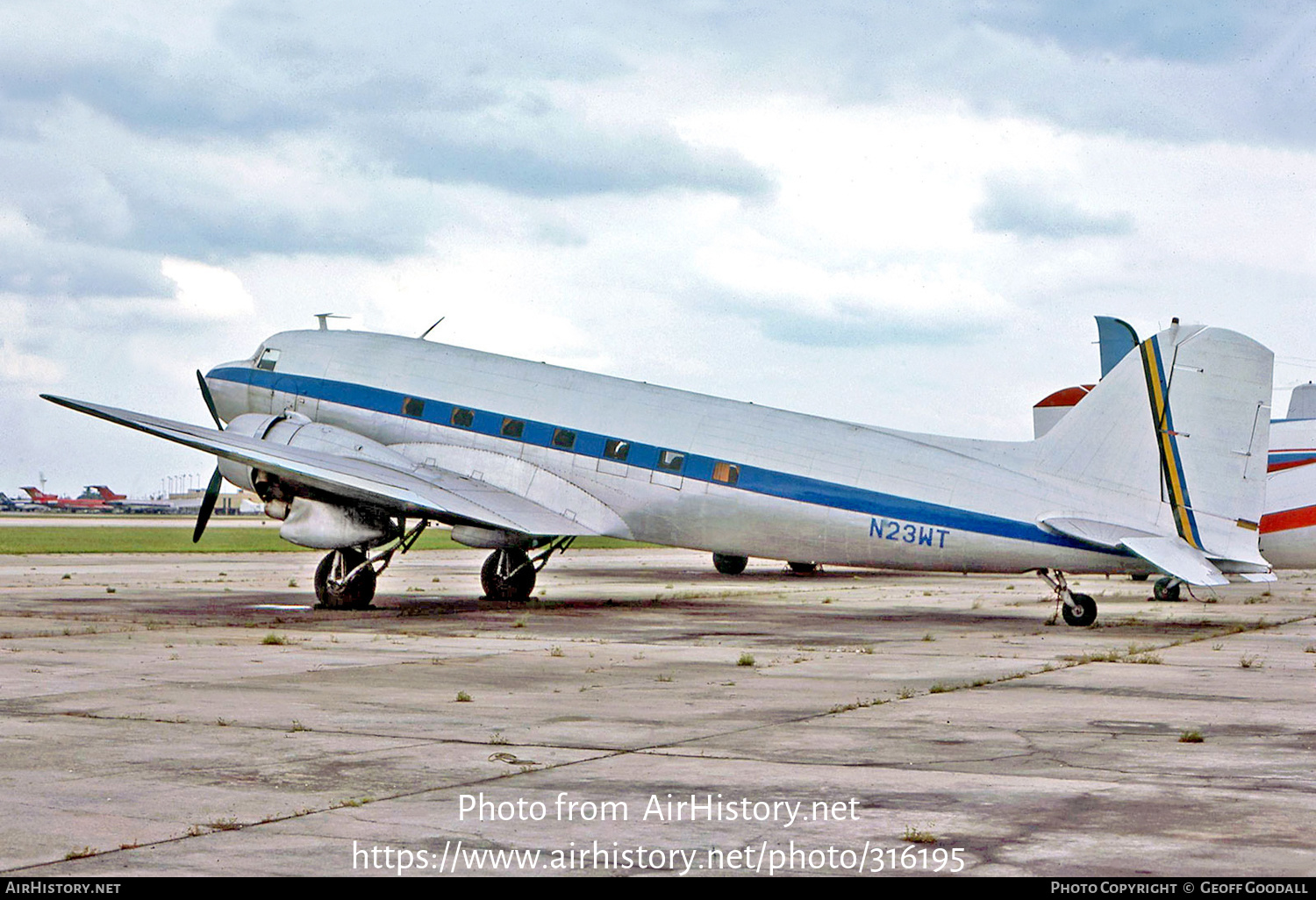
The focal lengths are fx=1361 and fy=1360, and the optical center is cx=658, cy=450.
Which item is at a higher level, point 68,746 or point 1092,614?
point 1092,614

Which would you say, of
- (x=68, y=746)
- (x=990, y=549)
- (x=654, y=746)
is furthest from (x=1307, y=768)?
(x=990, y=549)

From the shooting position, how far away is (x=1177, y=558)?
2148 centimetres

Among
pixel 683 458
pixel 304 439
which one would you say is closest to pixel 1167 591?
pixel 683 458

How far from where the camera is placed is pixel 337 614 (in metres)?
25.6

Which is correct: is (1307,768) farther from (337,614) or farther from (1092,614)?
(337,614)

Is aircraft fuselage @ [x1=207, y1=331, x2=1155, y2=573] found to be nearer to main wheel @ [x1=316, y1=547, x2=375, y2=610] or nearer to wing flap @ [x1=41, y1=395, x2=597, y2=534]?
wing flap @ [x1=41, y1=395, x2=597, y2=534]

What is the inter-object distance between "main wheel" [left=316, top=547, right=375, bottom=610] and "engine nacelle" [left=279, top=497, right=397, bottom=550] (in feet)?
2.26

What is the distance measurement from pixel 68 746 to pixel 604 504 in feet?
53.4

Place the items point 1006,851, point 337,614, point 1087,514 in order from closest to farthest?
1. point 1006,851
2. point 1087,514
3. point 337,614

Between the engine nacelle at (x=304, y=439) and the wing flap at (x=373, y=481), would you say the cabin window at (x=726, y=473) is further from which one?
the engine nacelle at (x=304, y=439)

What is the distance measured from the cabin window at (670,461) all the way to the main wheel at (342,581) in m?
6.09

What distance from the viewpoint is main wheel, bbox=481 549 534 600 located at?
2959cm

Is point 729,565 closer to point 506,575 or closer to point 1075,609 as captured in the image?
point 506,575

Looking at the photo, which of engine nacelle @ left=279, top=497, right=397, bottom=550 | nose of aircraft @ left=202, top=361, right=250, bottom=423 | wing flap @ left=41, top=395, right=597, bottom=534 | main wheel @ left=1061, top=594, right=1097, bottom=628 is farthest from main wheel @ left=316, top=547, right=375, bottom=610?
main wheel @ left=1061, top=594, right=1097, bottom=628
